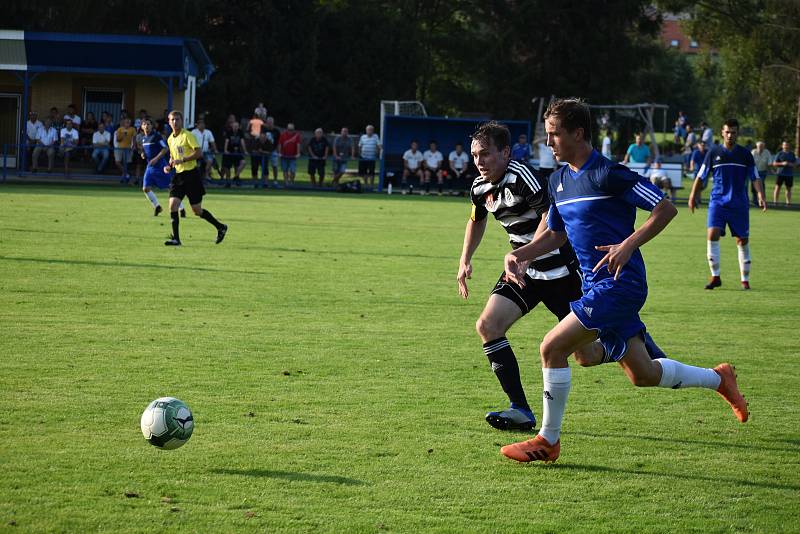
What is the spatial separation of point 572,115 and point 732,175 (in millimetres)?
9085

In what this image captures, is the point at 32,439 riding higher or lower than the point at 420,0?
lower

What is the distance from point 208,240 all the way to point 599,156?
1253 cm

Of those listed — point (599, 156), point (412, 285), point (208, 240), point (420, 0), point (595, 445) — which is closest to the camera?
point (599, 156)

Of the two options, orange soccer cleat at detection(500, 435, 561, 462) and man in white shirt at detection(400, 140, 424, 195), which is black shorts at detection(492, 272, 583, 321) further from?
man in white shirt at detection(400, 140, 424, 195)

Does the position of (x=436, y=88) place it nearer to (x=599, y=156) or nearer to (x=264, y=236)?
(x=264, y=236)

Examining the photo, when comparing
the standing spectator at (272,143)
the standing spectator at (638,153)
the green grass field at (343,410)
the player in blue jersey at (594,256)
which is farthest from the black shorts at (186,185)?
the standing spectator at (638,153)

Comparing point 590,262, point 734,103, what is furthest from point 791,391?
point 734,103

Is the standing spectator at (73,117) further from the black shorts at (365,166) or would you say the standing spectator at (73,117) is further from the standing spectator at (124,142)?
the black shorts at (365,166)

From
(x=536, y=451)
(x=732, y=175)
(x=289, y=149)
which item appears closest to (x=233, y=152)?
(x=289, y=149)

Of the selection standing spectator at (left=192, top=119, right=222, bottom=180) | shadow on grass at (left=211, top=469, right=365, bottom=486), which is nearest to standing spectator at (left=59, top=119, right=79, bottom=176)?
standing spectator at (left=192, top=119, right=222, bottom=180)

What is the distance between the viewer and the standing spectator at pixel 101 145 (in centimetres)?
3247

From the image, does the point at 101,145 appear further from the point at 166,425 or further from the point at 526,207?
the point at 166,425

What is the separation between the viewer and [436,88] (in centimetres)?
6009

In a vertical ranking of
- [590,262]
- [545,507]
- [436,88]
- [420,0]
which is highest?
[420,0]
